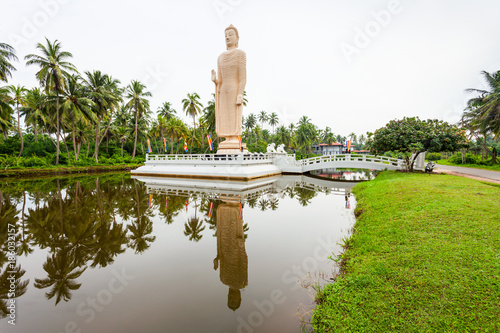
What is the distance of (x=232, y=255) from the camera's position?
16.2 feet

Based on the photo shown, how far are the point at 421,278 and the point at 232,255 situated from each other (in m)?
3.32

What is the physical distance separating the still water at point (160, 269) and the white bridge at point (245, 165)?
9.04 m

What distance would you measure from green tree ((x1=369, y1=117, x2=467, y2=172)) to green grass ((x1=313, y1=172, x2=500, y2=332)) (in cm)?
1100

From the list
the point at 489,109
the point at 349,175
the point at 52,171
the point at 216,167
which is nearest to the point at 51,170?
the point at 52,171

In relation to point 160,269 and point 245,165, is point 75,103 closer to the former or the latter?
point 245,165

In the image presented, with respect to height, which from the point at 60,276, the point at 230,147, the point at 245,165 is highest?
the point at 230,147

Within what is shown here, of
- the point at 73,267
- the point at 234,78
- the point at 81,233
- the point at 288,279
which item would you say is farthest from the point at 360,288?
the point at 234,78

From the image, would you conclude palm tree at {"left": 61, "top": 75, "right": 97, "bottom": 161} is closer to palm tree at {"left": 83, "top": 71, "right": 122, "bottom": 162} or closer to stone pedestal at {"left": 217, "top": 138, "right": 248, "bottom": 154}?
palm tree at {"left": 83, "top": 71, "right": 122, "bottom": 162}

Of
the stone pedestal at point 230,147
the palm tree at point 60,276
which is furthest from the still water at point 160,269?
the stone pedestal at point 230,147

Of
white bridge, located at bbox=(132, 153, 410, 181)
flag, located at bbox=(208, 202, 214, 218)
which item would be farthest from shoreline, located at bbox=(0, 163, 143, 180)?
flag, located at bbox=(208, 202, 214, 218)

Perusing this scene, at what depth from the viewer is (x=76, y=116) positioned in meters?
24.4

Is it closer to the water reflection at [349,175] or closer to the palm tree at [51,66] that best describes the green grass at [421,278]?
the water reflection at [349,175]

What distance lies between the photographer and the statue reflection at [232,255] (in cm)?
378

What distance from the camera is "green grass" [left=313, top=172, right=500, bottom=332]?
2.60 metres
